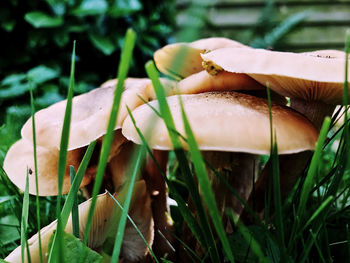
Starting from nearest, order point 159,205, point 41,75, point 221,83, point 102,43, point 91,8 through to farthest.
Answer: point 221,83
point 159,205
point 41,75
point 91,8
point 102,43

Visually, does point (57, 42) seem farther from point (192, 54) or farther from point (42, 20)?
point (192, 54)

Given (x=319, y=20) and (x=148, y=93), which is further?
(x=319, y=20)

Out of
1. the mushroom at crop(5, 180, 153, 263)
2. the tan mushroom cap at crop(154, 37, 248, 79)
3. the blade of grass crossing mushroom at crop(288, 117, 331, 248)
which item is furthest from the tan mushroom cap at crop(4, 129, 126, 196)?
the blade of grass crossing mushroom at crop(288, 117, 331, 248)

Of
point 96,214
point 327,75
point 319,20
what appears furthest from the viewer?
point 319,20

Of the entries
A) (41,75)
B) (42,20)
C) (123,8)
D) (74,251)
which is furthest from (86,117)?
(123,8)

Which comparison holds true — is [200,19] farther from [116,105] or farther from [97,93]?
[97,93]

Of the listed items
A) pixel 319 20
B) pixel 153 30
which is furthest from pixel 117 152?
pixel 319 20

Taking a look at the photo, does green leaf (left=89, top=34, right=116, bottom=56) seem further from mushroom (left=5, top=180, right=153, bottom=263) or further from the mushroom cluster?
mushroom (left=5, top=180, right=153, bottom=263)
